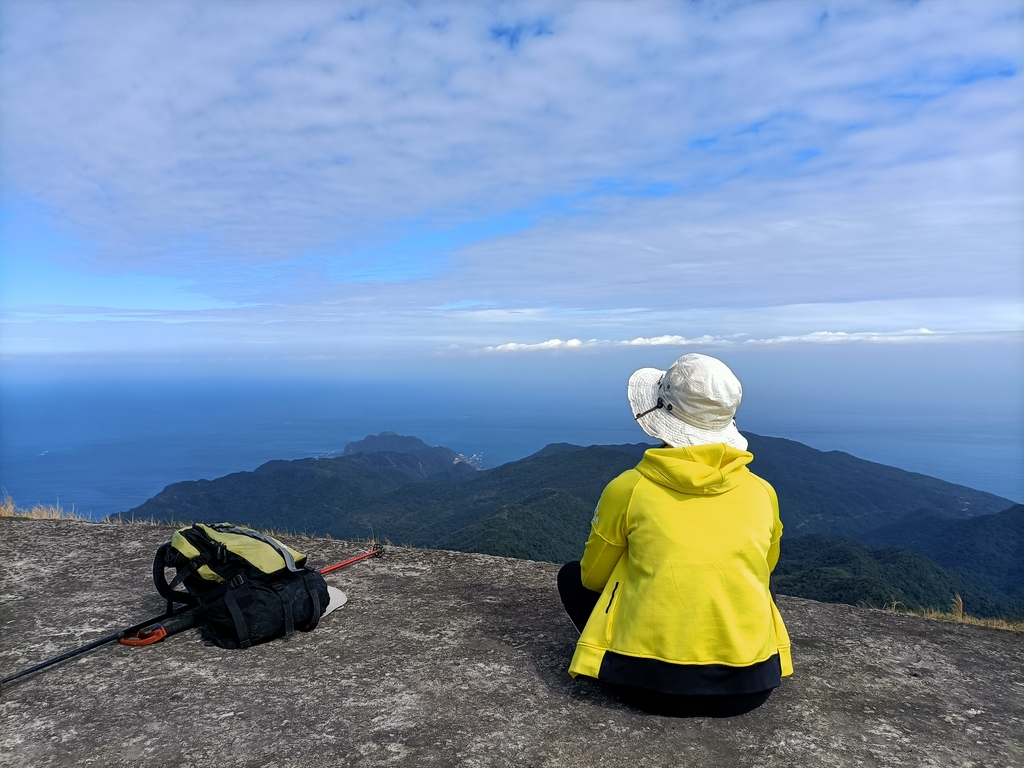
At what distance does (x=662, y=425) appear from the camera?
3135 millimetres

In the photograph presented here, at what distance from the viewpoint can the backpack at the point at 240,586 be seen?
13.3ft

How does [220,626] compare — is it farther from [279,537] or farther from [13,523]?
[13,523]

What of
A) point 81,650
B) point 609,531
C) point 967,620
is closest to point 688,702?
point 609,531

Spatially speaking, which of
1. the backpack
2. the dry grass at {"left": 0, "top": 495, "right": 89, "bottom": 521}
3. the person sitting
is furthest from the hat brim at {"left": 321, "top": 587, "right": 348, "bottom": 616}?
the dry grass at {"left": 0, "top": 495, "right": 89, "bottom": 521}

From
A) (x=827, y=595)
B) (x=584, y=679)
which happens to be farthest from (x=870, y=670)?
(x=827, y=595)

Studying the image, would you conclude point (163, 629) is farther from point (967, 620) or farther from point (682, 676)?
point (967, 620)

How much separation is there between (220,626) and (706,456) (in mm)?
3138

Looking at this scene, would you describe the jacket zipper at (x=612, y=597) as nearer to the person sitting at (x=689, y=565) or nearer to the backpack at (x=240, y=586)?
the person sitting at (x=689, y=565)

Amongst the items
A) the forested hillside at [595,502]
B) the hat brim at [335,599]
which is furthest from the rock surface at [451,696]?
the forested hillside at [595,502]

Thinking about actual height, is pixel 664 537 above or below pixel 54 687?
above

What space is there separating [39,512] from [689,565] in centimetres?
753

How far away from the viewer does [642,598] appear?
2.88 meters

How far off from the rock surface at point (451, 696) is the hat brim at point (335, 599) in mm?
55

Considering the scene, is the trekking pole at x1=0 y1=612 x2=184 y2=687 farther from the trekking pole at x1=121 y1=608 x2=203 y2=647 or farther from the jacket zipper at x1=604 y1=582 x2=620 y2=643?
the jacket zipper at x1=604 y1=582 x2=620 y2=643
